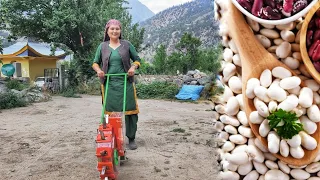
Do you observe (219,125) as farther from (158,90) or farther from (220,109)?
(158,90)

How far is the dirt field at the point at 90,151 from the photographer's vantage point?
3922mm

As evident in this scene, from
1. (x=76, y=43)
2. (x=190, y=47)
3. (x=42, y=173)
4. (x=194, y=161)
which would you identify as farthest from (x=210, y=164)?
(x=190, y=47)

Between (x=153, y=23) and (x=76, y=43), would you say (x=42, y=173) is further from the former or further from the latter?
(x=153, y=23)

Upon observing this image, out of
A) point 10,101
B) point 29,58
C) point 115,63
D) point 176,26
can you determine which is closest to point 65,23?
point 29,58

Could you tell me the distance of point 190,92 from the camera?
47.1ft

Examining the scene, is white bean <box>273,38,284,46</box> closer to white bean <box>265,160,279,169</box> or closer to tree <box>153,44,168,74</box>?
white bean <box>265,160,279,169</box>

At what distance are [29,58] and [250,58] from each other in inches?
814

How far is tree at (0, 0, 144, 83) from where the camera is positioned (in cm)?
1689

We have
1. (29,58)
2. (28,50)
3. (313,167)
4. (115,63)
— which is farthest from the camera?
(29,58)

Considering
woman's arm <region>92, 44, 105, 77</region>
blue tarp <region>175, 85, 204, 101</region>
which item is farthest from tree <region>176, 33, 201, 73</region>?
woman's arm <region>92, 44, 105, 77</region>

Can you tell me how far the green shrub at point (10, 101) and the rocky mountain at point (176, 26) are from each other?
25.2m

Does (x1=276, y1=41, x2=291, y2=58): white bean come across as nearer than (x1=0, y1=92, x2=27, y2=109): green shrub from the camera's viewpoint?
Yes

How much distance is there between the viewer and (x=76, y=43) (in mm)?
18109

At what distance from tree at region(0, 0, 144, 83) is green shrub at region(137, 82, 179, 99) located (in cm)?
376
